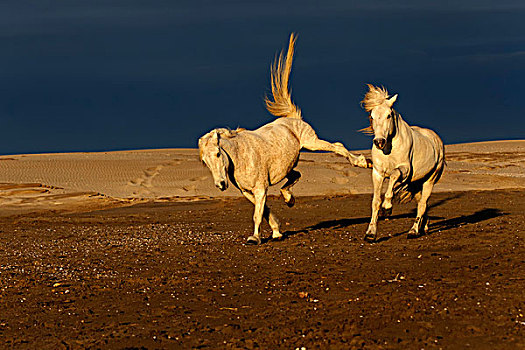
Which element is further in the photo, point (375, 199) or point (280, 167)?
point (280, 167)

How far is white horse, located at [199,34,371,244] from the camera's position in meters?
10.7

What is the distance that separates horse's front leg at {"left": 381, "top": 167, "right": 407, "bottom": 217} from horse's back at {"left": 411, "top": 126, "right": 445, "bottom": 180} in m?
0.72

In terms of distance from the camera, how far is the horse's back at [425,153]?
11.7 meters

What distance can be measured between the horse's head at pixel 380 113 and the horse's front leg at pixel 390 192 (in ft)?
1.73

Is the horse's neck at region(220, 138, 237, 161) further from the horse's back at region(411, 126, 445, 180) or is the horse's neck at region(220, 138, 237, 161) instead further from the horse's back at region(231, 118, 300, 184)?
the horse's back at region(411, 126, 445, 180)

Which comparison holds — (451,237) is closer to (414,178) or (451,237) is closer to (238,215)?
(414,178)

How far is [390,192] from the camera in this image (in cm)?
1081

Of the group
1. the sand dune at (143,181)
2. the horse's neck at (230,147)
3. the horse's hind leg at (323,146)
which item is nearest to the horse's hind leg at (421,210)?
the horse's hind leg at (323,146)

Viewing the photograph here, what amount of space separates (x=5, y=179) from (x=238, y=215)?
1382 cm

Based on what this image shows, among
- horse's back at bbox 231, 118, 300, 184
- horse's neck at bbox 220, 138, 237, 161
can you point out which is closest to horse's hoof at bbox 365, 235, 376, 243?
horse's back at bbox 231, 118, 300, 184

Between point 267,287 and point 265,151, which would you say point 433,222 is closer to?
point 265,151

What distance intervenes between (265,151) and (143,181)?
17.6 m

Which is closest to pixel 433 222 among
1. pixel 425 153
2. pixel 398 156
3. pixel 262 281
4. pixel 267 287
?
pixel 425 153

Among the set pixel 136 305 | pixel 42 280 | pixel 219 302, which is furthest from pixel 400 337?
A: pixel 42 280
